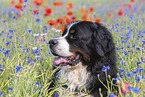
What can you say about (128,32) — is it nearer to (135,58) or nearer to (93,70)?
(135,58)

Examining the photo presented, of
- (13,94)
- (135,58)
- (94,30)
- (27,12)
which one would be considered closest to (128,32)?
(135,58)

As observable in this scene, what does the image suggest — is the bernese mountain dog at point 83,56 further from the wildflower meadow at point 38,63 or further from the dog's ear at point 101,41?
the wildflower meadow at point 38,63

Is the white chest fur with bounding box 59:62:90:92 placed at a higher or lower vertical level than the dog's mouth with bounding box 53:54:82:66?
lower

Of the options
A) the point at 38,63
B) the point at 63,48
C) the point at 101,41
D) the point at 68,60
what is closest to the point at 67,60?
→ the point at 68,60

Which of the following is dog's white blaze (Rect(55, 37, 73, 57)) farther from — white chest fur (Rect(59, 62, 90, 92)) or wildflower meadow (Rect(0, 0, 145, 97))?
wildflower meadow (Rect(0, 0, 145, 97))

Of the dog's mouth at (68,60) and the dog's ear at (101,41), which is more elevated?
the dog's ear at (101,41)

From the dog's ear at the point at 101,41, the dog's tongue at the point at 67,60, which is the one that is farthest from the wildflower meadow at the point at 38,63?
the dog's ear at the point at 101,41

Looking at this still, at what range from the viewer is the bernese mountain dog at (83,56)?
3.18m

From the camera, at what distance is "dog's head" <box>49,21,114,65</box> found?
3191 millimetres

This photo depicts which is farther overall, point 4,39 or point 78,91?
point 4,39

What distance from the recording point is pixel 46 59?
13.9 feet

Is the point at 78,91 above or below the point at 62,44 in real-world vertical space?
below

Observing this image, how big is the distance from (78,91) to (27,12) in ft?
9.16

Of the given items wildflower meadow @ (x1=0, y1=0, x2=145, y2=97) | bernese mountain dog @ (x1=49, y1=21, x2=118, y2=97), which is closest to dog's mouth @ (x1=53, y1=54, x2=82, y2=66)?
bernese mountain dog @ (x1=49, y1=21, x2=118, y2=97)
